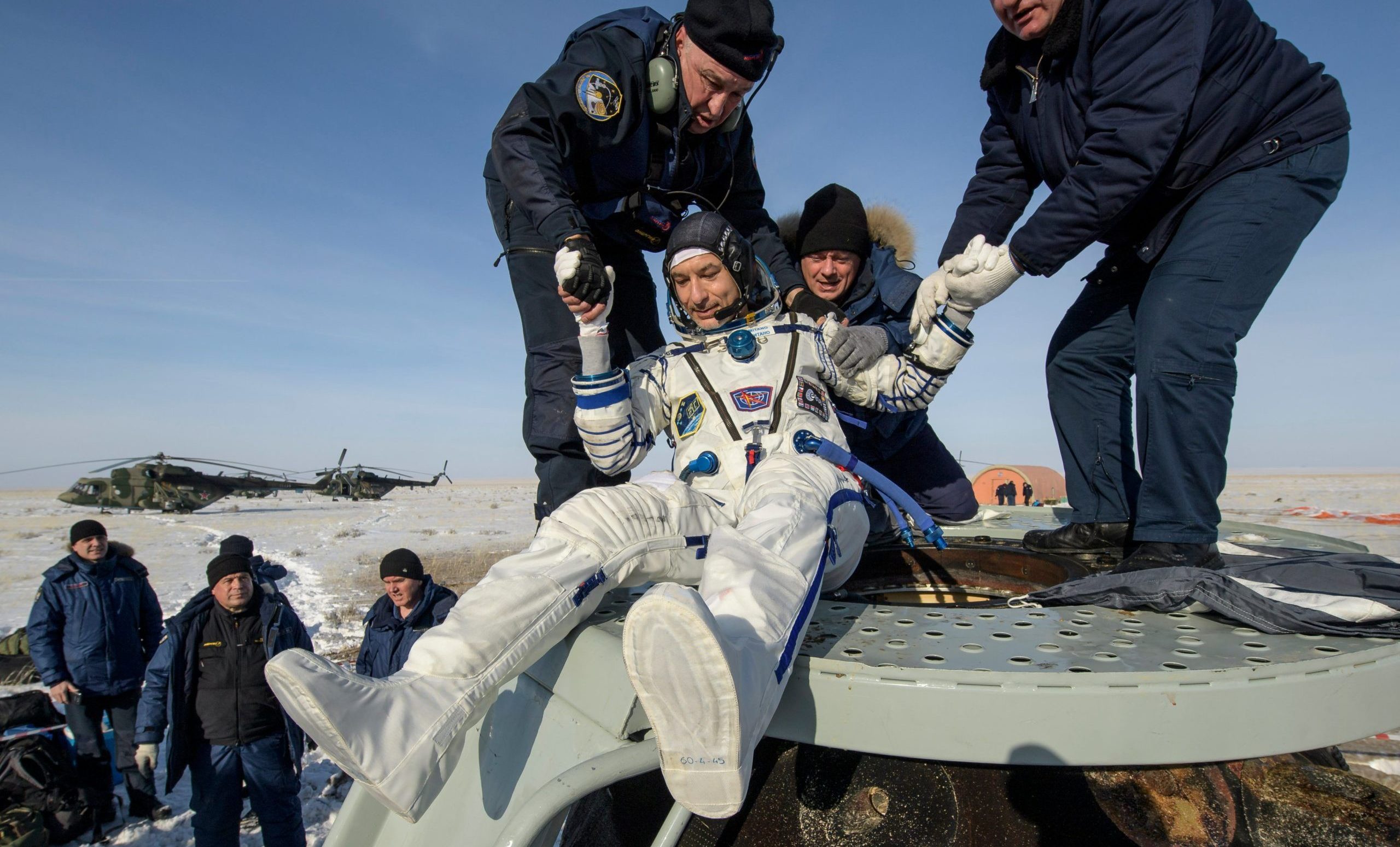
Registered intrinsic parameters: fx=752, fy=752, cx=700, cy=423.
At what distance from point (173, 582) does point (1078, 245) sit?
43.8 feet

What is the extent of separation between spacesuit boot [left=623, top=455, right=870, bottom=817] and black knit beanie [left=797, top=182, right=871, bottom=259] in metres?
2.47

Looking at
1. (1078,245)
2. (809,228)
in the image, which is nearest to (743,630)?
(1078,245)

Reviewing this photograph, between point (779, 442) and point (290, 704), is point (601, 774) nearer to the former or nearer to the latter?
point (290, 704)

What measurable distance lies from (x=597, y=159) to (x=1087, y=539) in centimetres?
262

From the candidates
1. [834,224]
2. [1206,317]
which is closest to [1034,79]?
[1206,317]

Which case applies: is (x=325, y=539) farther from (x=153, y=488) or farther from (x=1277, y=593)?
(x=1277, y=593)

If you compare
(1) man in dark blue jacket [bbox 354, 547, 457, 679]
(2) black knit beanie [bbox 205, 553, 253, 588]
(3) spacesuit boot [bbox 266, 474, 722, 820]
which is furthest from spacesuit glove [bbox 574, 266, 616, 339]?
(2) black knit beanie [bbox 205, 553, 253, 588]

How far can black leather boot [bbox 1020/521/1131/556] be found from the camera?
10.2 feet

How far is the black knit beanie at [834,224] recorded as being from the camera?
400 centimetres

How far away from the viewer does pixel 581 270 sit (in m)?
2.58

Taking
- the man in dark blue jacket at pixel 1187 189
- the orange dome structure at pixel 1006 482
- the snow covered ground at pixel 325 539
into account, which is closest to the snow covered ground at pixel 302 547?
the snow covered ground at pixel 325 539

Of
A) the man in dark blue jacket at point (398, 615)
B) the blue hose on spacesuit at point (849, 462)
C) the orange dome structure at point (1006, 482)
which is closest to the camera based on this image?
the blue hose on spacesuit at point (849, 462)

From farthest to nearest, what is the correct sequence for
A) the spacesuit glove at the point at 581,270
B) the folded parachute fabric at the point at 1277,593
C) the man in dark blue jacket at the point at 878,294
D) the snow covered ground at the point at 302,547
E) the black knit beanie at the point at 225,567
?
the snow covered ground at the point at 302,547
the black knit beanie at the point at 225,567
the man in dark blue jacket at the point at 878,294
the spacesuit glove at the point at 581,270
the folded parachute fabric at the point at 1277,593

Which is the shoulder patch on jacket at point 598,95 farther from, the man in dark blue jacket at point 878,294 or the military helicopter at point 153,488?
the military helicopter at point 153,488
